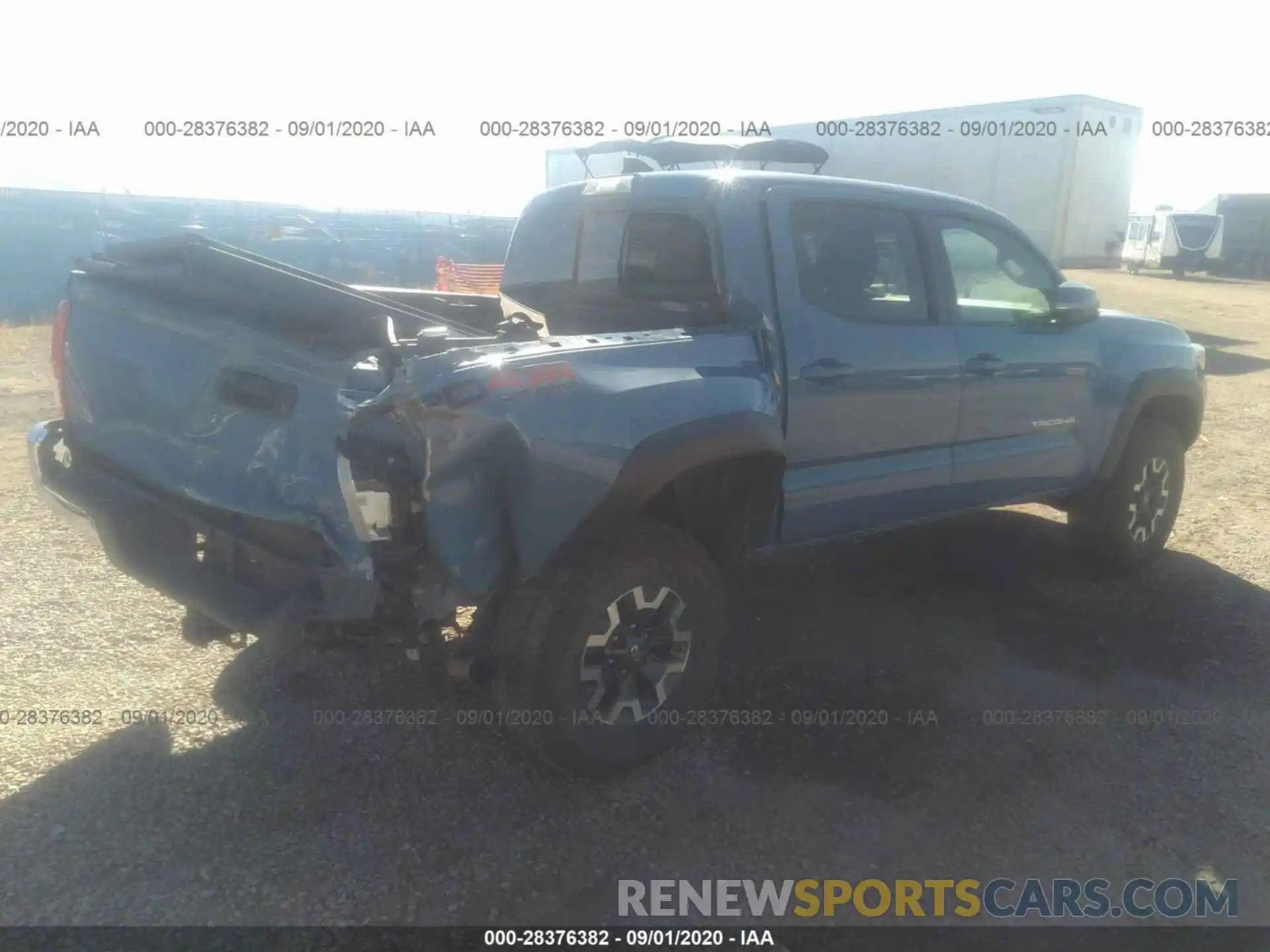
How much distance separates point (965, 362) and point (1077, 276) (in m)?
19.5

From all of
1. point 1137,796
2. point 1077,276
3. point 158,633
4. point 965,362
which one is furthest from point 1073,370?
point 1077,276

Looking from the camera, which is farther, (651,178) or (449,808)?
(651,178)

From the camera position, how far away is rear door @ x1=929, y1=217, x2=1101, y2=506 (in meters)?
4.12

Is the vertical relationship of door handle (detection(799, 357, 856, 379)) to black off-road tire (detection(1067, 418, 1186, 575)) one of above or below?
above

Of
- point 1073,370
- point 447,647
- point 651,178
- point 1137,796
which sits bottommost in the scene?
point 1137,796

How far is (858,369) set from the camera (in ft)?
11.9

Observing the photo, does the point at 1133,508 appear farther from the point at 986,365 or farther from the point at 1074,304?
the point at 986,365

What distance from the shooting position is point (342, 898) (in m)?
2.55

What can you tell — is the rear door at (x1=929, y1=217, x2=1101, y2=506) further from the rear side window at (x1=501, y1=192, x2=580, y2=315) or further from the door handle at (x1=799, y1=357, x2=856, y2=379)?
the rear side window at (x1=501, y1=192, x2=580, y2=315)

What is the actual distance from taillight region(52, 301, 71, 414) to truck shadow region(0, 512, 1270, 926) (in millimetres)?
1171

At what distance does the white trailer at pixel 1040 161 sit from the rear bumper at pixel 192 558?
1324cm

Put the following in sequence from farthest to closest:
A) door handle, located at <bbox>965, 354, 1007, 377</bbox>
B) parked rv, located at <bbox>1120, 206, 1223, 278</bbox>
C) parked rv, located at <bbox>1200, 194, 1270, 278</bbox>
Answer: parked rv, located at <bbox>1200, 194, 1270, 278</bbox>
parked rv, located at <bbox>1120, 206, 1223, 278</bbox>
door handle, located at <bbox>965, 354, 1007, 377</bbox>

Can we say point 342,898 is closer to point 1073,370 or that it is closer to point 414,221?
point 1073,370

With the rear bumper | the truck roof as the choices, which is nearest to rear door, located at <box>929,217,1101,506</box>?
the truck roof
